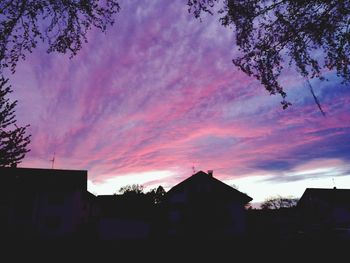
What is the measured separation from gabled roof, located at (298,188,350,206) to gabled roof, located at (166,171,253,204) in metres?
29.1

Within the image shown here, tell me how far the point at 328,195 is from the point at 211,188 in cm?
3397

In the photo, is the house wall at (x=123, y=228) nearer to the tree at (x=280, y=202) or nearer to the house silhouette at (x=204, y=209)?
the house silhouette at (x=204, y=209)

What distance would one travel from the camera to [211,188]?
30266 millimetres

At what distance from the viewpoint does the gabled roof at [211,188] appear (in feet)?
96.8

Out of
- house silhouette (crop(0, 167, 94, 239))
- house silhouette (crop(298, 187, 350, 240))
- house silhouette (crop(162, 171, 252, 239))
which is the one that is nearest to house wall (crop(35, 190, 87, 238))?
house silhouette (crop(0, 167, 94, 239))

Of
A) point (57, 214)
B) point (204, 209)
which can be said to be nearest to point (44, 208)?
point (57, 214)

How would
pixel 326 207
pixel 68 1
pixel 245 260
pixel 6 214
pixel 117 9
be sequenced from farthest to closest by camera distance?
1. pixel 326 207
2. pixel 6 214
3. pixel 245 260
4. pixel 117 9
5. pixel 68 1

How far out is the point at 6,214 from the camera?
2928cm

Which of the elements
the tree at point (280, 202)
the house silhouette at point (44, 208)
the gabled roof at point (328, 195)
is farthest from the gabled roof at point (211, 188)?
the tree at point (280, 202)

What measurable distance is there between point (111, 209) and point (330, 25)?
3329 centimetres

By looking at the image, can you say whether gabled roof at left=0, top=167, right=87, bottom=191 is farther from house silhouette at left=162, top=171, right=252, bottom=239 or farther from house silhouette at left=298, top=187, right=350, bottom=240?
house silhouette at left=298, top=187, right=350, bottom=240

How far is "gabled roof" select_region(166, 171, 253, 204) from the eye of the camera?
29.5 metres

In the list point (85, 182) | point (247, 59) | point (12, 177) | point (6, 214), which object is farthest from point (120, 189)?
point (247, 59)

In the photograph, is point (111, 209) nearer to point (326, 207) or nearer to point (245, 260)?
point (245, 260)
